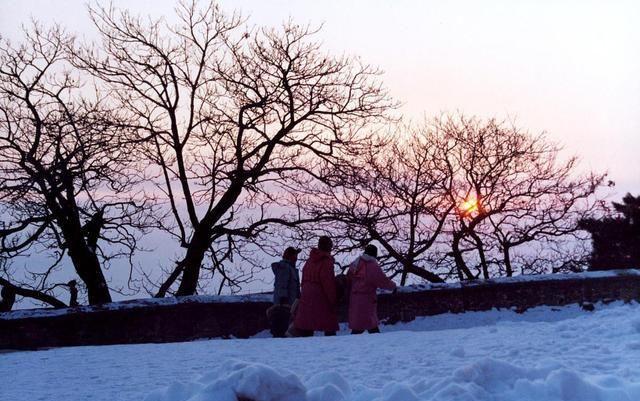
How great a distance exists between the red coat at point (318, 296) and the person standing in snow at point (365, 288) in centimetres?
33

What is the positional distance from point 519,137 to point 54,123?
12881mm

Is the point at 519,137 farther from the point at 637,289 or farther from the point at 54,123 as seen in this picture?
the point at 54,123

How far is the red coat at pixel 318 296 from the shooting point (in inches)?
485

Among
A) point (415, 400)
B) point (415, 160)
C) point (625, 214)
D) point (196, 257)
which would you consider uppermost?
point (415, 160)

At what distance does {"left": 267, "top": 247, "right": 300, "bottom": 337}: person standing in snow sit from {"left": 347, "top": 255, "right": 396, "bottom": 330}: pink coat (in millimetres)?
1034

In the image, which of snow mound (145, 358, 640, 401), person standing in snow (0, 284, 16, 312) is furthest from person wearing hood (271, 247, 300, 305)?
snow mound (145, 358, 640, 401)

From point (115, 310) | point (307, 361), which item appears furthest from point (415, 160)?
point (307, 361)

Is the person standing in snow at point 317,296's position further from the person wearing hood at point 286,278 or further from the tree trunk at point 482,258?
the tree trunk at point 482,258

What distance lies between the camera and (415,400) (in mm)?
5277

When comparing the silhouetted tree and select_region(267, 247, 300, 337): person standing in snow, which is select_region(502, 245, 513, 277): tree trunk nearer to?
the silhouetted tree

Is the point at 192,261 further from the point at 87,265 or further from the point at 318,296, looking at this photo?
the point at 318,296

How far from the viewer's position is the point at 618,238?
23516 millimetres

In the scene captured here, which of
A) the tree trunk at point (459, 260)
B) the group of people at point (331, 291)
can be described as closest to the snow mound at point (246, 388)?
the group of people at point (331, 291)

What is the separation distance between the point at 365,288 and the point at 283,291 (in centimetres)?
139
